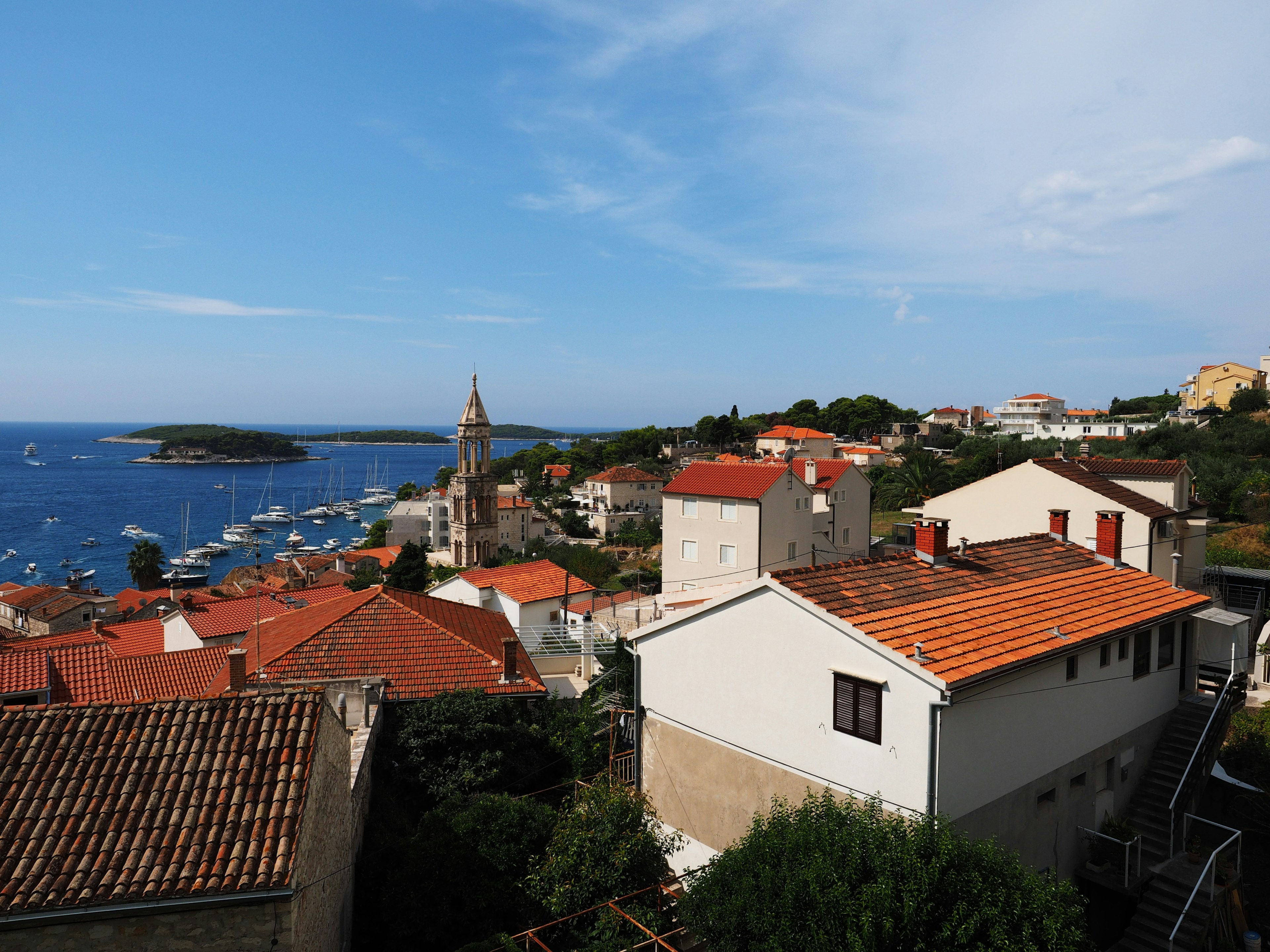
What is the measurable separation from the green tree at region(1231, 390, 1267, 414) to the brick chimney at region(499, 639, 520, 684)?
3547 inches

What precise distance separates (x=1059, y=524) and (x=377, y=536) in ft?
360

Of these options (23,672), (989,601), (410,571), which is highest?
(989,601)

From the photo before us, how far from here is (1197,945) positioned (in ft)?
39.4

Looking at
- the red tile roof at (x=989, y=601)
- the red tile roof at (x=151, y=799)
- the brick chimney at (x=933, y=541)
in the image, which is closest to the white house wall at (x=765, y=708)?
the red tile roof at (x=989, y=601)

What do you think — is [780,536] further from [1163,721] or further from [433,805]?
[433,805]

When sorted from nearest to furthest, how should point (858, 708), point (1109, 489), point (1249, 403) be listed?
point (858, 708), point (1109, 489), point (1249, 403)

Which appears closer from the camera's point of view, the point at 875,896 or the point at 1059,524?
the point at 875,896

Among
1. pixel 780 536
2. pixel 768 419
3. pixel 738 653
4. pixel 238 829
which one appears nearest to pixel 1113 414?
pixel 768 419

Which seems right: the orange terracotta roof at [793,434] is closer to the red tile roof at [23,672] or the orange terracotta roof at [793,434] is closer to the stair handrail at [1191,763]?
the stair handrail at [1191,763]

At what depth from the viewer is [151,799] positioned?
844 cm

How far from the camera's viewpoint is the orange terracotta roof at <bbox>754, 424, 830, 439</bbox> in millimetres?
118625

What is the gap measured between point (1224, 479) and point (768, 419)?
10729cm

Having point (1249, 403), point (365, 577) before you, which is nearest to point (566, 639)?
point (365, 577)

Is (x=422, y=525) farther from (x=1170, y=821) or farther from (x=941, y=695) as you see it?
(x=941, y=695)
